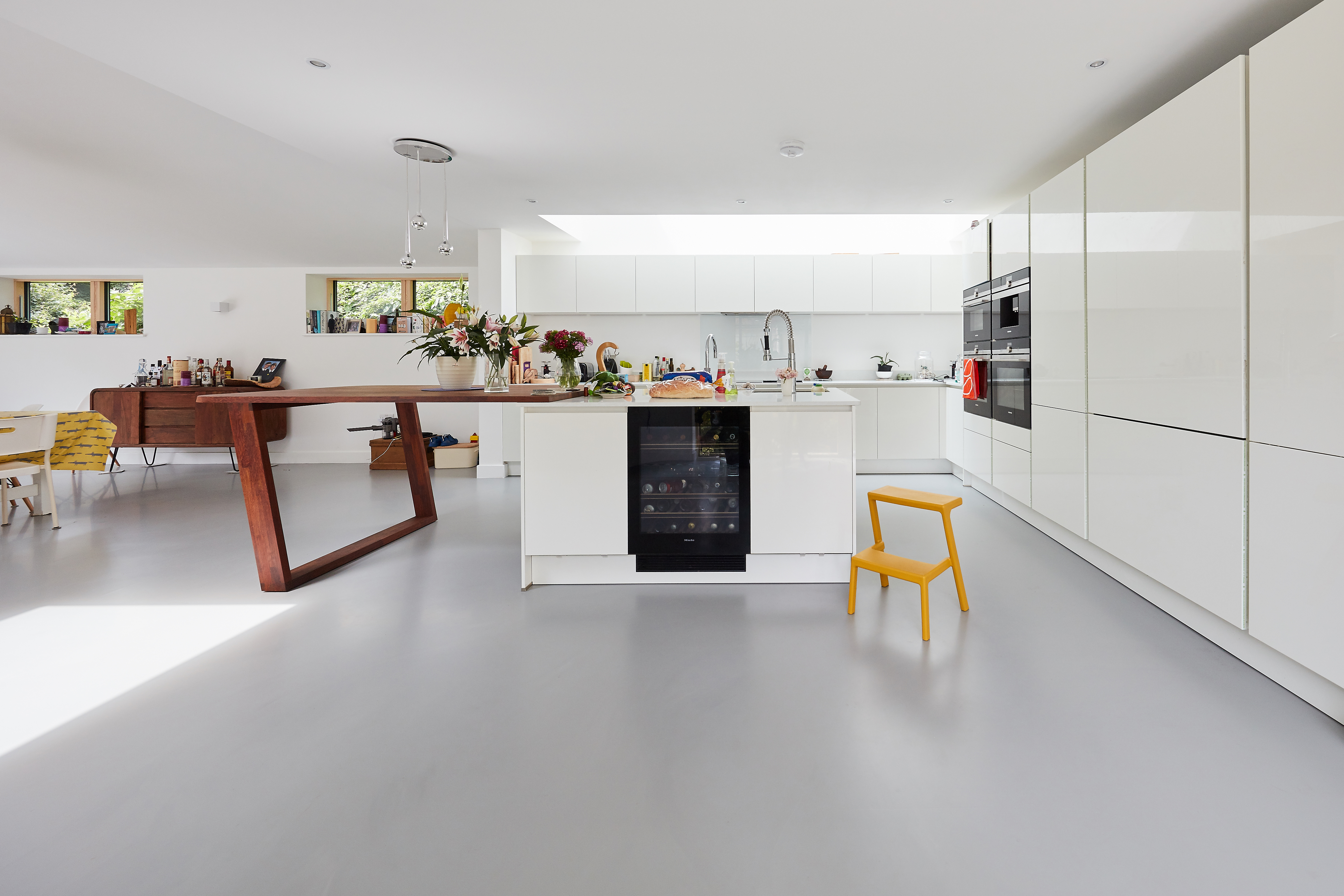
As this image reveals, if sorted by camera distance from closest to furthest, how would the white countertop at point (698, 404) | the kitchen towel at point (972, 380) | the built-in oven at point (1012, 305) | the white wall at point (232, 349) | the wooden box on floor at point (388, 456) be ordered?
1. the white countertop at point (698, 404)
2. the built-in oven at point (1012, 305)
3. the kitchen towel at point (972, 380)
4. the wooden box on floor at point (388, 456)
5. the white wall at point (232, 349)

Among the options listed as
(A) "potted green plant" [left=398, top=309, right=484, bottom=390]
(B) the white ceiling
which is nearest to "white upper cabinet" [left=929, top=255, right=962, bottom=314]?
(B) the white ceiling

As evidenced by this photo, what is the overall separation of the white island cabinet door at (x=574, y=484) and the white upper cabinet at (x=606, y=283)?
374cm

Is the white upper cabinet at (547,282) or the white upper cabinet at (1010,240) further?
the white upper cabinet at (547,282)

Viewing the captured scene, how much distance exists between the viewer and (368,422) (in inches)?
313

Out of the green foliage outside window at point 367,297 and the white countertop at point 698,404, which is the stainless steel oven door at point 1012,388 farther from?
the green foliage outside window at point 367,297

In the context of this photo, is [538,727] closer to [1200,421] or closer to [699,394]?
[699,394]

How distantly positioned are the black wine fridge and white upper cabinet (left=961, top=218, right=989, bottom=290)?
9.90ft

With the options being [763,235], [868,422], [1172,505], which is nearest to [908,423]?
[868,422]

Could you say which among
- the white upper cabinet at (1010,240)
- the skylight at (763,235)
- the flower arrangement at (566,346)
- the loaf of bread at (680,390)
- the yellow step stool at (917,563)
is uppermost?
the skylight at (763,235)

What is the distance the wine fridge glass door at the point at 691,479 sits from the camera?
313 centimetres

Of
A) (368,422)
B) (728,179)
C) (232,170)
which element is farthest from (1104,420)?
(368,422)

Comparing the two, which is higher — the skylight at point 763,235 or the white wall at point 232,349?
the skylight at point 763,235

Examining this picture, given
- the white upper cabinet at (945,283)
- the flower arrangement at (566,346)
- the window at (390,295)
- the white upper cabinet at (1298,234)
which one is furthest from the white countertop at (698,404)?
the window at (390,295)

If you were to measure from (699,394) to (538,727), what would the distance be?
178cm
